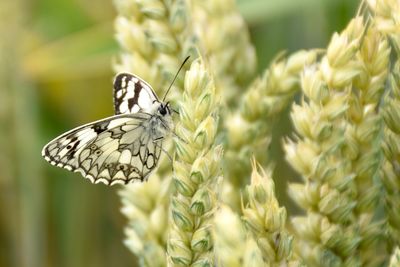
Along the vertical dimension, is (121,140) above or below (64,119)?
below

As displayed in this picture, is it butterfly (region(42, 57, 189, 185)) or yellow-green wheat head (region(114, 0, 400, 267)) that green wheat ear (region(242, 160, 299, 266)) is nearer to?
yellow-green wheat head (region(114, 0, 400, 267))

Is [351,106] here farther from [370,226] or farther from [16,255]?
[16,255]

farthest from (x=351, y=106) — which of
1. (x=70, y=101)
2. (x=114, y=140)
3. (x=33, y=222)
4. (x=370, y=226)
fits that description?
(x=70, y=101)

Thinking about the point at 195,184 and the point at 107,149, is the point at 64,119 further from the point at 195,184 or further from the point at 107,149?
the point at 195,184

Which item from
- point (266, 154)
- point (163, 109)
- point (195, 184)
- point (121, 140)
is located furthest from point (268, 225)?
point (121, 140)

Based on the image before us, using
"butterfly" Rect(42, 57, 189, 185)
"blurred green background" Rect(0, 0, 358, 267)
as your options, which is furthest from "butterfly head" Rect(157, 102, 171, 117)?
"blurred green background" Rect(0, 0, 358, 267)
